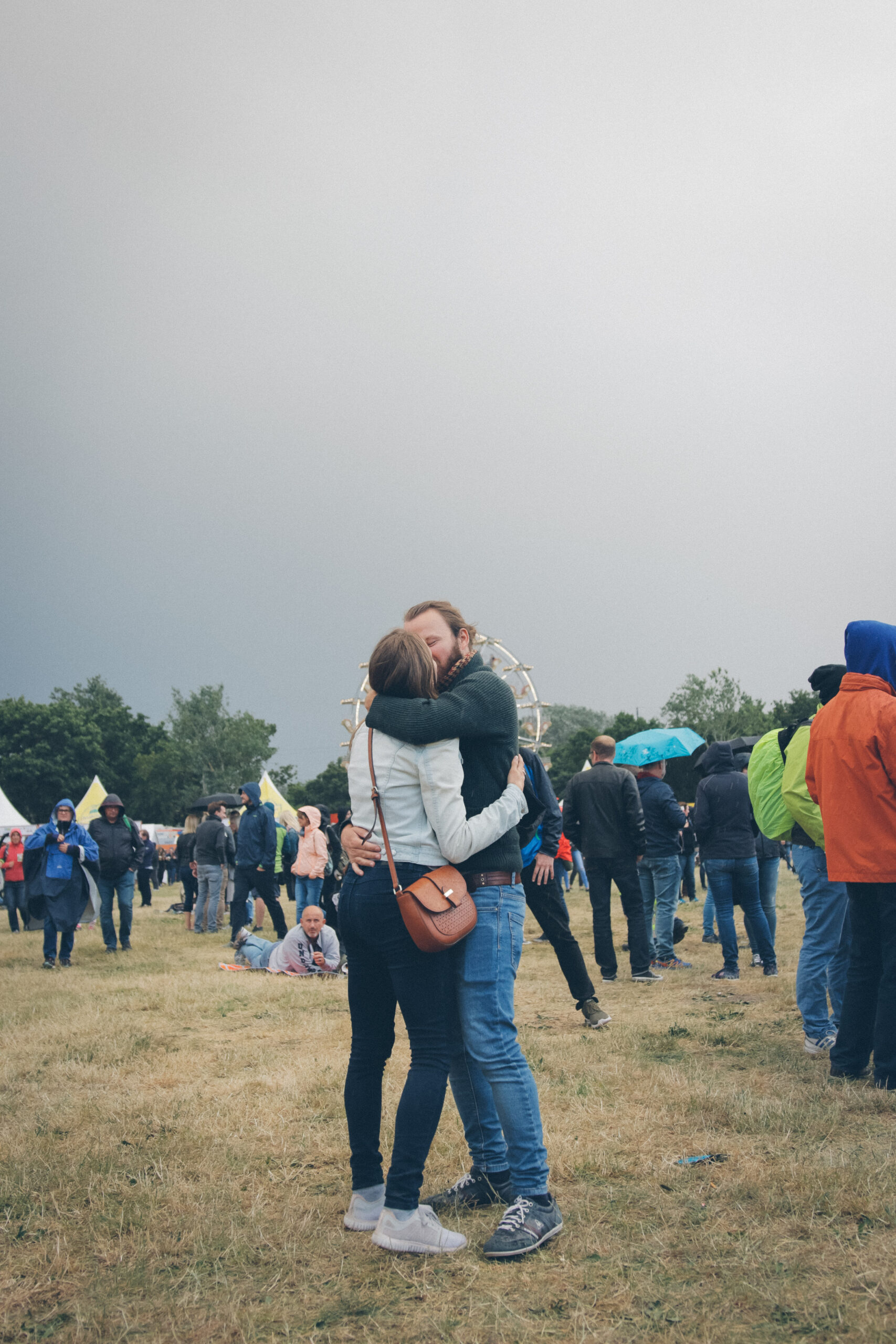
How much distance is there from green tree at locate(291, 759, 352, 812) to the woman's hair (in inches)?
3092

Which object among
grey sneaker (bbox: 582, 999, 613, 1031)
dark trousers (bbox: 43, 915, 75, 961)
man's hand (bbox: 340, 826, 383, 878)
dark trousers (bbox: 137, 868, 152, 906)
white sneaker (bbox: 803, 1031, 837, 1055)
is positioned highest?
man's hand (bbox: 340, 826, 383, 878)

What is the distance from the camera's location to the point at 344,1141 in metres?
4.34

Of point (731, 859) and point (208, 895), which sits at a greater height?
point (731, 859)

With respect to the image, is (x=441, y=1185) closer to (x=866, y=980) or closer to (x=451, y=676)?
(x=451, y=676)

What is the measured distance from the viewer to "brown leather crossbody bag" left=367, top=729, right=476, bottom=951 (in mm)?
3014

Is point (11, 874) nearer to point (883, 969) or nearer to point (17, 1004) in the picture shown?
point (17, 1004)

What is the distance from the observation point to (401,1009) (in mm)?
3051

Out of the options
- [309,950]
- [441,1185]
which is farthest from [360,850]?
[309,950]

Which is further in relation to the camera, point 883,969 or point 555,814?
point 555,814

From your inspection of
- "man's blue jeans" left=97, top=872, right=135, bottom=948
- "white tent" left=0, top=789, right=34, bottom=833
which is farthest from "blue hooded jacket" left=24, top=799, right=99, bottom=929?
"white tent" left=0, top=789, right=34, bottom=833

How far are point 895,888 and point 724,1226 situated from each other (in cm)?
207

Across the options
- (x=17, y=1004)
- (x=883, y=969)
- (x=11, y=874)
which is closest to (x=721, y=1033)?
(x=883, y=969)

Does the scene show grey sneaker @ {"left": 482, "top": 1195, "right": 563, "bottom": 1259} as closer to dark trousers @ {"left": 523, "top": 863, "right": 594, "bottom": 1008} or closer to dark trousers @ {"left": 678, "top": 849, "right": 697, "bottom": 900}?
dark trousers @ {"left": 523, "top": 863, "right": 594, "bottom": 1008}

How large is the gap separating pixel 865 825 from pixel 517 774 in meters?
2.19
